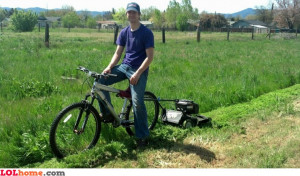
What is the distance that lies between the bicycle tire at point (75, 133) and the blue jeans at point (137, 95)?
0.29 meters

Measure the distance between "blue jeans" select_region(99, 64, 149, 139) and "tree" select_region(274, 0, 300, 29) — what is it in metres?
73.1

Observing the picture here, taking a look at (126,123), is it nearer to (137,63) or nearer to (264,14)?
(137,63)

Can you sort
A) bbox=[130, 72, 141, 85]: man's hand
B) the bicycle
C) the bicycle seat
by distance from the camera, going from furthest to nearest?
1. the bicycle seat
2. bbox=[130, 72, 141, 85]: man's hand
3. the bicycle

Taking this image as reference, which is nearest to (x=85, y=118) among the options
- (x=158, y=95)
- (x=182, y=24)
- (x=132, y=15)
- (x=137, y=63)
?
(x=137, y=63)

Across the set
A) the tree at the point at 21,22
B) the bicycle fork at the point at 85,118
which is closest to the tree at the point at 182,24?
the tree at the point at 21,22

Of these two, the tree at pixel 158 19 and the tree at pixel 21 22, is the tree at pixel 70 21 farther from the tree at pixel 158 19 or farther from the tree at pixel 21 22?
the tree at pixel 21 22

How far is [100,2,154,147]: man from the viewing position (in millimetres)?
4426

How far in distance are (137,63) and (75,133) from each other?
1.40 metres

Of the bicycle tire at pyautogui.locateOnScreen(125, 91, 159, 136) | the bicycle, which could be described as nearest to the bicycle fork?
the bicycle

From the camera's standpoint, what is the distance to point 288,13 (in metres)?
68.8

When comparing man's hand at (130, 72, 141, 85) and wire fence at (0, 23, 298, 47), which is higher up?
wire fence at (0, 23, 298, 47)

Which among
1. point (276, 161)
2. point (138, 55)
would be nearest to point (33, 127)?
point (138, 55)

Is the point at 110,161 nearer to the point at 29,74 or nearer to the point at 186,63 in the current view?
the point at 29,74

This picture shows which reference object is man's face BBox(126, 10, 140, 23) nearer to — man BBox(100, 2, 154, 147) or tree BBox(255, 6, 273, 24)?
man BBox(100, 2, 154, 147)
